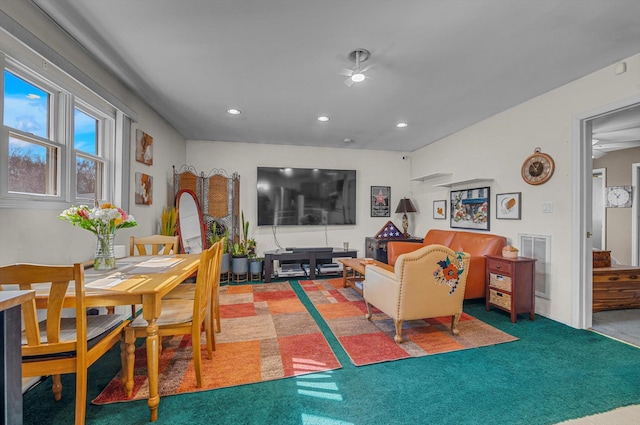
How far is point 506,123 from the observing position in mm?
3611

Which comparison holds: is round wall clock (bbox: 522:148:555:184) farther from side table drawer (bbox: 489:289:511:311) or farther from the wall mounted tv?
the wall mounted tv

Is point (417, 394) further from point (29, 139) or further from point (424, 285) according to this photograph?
point (29, 139)

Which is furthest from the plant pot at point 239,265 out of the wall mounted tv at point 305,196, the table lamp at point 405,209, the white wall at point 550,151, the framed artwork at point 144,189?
the white wall at point 550,151

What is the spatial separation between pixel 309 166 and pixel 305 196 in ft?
2.02

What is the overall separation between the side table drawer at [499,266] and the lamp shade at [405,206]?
7.63 ft

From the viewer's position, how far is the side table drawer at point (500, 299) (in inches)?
119

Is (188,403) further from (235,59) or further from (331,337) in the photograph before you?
(235,59)

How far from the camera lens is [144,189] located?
3430mm

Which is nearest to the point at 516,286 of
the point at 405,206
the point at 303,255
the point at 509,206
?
the point at 509,206

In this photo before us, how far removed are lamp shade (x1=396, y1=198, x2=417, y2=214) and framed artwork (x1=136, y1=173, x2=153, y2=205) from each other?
4248 millimetres

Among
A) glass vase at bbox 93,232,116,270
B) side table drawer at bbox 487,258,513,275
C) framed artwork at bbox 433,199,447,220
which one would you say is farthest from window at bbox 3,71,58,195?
framed artwork at bbox 433,199,447,220

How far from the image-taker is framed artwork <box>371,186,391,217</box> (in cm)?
575

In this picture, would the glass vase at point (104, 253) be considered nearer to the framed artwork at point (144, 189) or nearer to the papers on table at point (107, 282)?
the papers on table at point (107, 282)

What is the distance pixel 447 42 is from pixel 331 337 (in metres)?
2.63
